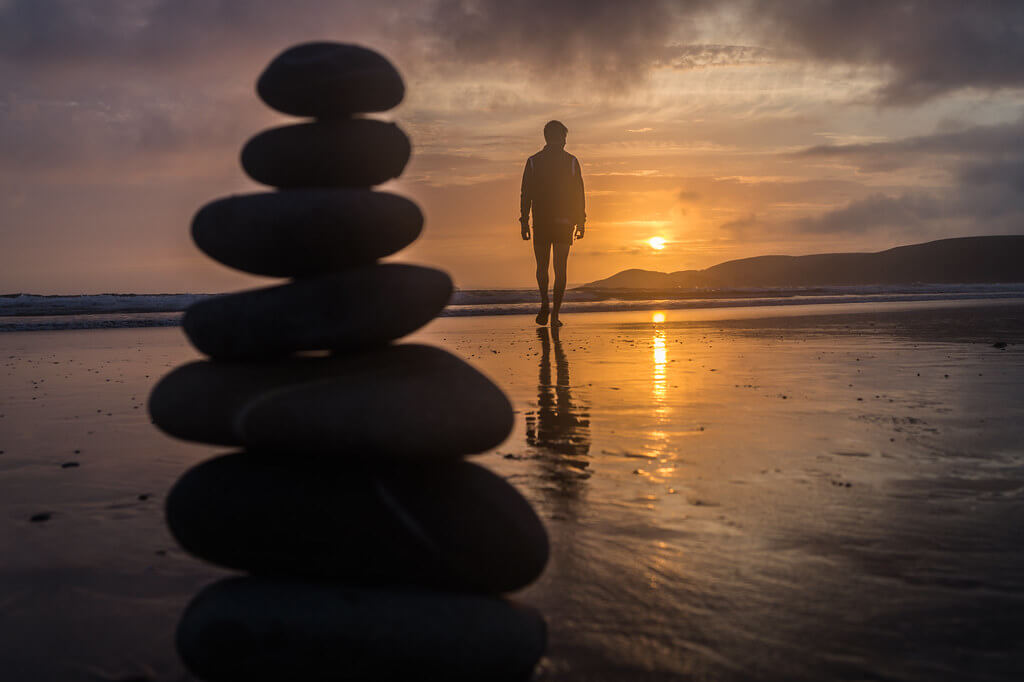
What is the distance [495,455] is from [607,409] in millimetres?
1481

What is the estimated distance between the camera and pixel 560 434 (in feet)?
14.3

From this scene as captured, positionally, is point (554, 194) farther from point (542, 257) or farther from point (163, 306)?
point (163, 306)

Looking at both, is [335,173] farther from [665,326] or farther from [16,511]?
[665,326]

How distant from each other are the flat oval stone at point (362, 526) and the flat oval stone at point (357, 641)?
4.3 inches

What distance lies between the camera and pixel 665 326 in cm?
1405

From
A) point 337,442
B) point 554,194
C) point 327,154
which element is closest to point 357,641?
point 337,442

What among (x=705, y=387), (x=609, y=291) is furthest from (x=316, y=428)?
(x=609, y=291)

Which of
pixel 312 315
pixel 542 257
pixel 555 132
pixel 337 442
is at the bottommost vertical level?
pixel 337 442

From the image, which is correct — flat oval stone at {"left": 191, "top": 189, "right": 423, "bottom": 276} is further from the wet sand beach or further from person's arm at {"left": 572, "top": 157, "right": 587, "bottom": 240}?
person's arm at {"left": 572, "top": 157, "right": 587, "bottom": 240}

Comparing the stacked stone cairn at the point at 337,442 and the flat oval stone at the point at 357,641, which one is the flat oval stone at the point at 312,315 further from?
the flat oval stone at the point at 357,641

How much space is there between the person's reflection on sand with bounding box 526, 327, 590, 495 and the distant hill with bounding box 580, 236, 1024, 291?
51.3 metres

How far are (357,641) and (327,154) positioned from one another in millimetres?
1210

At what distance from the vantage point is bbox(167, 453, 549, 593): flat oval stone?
75.2 inches

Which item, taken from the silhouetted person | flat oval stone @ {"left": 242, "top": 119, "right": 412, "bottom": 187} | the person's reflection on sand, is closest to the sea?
the silhouetted person
